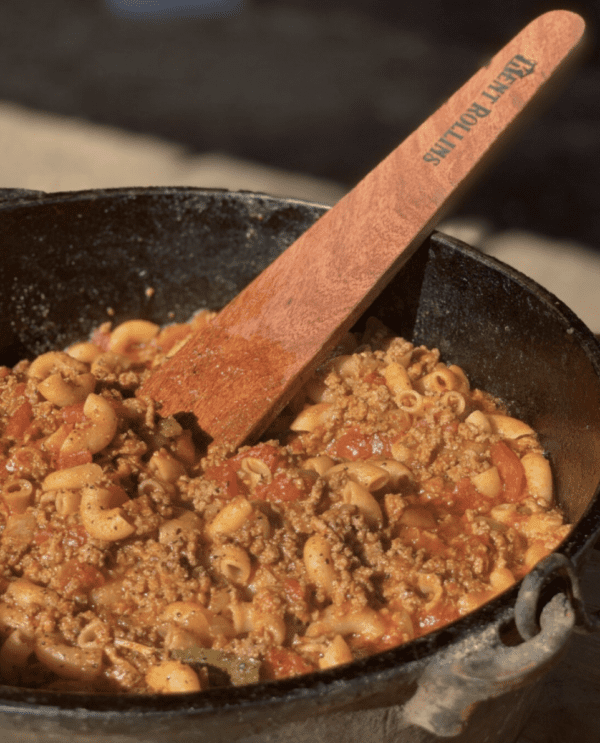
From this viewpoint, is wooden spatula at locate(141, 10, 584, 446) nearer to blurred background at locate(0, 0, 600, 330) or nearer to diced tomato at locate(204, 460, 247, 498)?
diced tomato at locate(204, 460, 247, 498)

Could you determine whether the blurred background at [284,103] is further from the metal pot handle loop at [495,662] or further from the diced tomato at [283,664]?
the metal pot handle loop at [495,662]

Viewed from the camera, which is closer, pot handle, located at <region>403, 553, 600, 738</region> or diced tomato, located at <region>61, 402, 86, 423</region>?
pot handle, located at <region>403, 553, 600, 738</region>

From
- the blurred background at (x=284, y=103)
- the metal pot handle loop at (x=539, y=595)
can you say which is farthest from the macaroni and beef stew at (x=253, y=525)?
the blurred background at (x=284, y=103)

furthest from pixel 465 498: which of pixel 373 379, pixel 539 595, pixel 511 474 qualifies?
pixel 539 595

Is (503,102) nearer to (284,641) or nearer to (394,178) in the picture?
(394,178)

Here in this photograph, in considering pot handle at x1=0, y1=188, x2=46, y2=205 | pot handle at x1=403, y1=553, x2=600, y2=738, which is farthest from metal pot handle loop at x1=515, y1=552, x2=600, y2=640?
pot handle at x1=0, y1=188, x2=46, y2=205

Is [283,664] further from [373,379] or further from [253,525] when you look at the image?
[373,379]

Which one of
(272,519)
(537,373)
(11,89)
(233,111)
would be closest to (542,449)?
(537,373)

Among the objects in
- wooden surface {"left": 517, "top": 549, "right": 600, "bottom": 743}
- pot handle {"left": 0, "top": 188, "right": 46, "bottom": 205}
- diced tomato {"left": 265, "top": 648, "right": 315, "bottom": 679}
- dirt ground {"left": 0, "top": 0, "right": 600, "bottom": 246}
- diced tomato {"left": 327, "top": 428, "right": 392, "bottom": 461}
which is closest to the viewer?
diced tomato {"left": 265, "top": 648, "right": 315, "bottom": 679}
